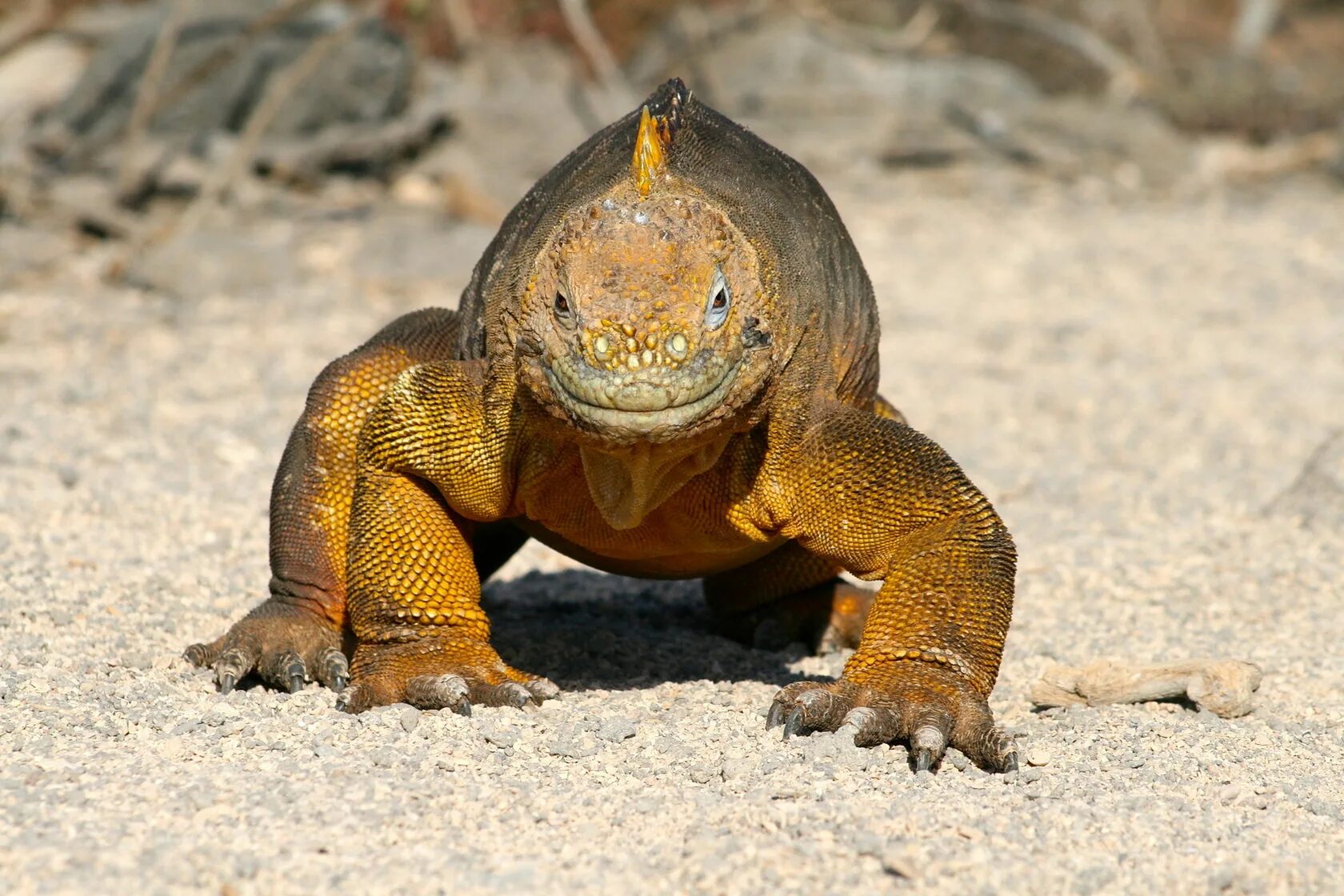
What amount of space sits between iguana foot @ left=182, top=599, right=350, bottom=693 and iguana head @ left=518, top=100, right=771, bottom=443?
1826mm

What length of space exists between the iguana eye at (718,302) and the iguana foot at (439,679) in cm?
162

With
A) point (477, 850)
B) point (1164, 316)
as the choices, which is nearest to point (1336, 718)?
point (477, 850)

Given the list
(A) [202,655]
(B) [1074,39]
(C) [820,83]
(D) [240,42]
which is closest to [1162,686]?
(A) [202,655]

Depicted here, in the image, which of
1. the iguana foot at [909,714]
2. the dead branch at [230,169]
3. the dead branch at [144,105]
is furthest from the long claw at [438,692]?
the dead branch at [144,105]

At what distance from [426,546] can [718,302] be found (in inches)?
65.0

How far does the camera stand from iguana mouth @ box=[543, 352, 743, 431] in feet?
14.3

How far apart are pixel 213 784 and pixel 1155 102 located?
21.8 meters

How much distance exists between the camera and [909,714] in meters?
5.18

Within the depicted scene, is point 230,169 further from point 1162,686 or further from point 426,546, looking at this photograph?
point 1162,686

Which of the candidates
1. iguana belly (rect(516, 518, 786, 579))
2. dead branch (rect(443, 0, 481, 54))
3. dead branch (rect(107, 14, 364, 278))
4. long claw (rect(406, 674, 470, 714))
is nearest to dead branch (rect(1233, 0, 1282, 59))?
dead branch (rect(443, 0, 481, 54))

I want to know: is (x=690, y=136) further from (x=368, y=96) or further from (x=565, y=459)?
(x=368, y=96)

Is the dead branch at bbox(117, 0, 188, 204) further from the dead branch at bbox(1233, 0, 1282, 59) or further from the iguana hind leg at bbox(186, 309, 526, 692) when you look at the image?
the dead branch at bbox(1233, 0, 1282, 59)

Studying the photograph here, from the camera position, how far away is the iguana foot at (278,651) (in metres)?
5.97

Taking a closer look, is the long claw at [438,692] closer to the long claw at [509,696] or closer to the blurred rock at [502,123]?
the long claw at [509,696]
